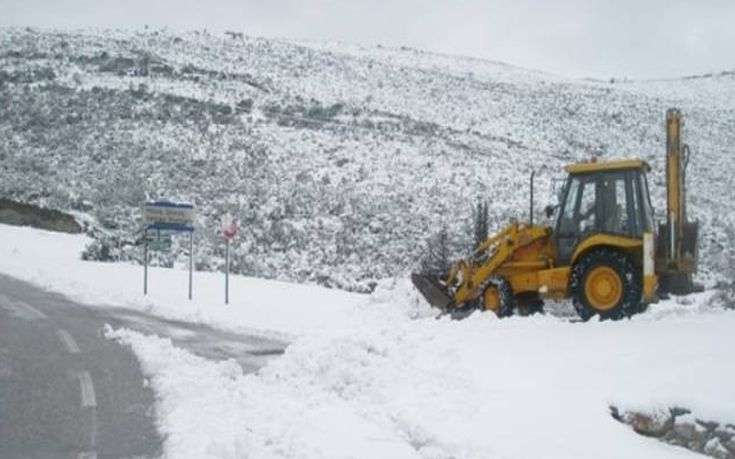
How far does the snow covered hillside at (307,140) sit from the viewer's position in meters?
28.9

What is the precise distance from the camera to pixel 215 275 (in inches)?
874

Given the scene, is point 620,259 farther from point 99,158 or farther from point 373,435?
point 99,158

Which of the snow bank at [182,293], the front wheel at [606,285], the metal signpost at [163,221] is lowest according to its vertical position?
the snow bank at [182,293]

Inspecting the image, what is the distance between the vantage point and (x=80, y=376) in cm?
1004

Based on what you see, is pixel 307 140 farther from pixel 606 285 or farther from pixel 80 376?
pixel 80 376

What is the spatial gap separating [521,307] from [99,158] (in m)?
27.1

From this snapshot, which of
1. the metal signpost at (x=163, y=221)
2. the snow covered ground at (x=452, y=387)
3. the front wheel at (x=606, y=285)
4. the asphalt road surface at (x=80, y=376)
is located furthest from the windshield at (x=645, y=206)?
the metal signpost at (x=163, y=221)

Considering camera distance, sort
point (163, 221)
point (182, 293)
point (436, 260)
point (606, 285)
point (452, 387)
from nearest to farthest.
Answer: point (452, 387), point (606, 285), point (182, 293), point (163, 221), point (436, 260)

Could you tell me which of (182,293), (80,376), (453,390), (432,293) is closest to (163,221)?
(182,293)

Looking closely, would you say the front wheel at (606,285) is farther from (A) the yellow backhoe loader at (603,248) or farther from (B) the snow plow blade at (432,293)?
→ (B) the snow plow blade at (432,293)

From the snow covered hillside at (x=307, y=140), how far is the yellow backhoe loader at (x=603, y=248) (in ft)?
27.0

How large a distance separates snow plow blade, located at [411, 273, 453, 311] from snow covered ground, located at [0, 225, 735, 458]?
149cm

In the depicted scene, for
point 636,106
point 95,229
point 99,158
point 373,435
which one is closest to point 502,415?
point 373,435

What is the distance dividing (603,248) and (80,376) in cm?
814
